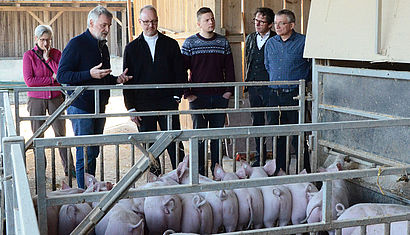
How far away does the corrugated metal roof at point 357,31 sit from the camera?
13.0 feet

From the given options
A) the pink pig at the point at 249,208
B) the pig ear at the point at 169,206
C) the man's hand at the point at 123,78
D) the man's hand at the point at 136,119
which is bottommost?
the pink pig at the point at 249,208

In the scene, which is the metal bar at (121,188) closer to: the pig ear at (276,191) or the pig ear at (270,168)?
the pig ear at (276,191)

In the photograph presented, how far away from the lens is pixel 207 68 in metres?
6.51

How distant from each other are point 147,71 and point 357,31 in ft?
8.05

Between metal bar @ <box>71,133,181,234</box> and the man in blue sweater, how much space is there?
2825 millimetres

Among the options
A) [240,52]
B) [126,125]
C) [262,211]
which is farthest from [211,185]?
[126,125]

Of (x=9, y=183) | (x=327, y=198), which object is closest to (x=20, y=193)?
(x=9, y=183)

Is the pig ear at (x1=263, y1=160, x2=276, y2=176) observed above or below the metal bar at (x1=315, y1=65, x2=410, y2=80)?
below

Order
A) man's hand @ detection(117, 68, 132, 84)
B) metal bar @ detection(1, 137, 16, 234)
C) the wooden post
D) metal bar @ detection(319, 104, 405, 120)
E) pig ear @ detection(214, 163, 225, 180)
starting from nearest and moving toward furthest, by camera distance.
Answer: metal bar @ detection(1, 137, 16, 234) → metal bar @ detection(319, 104, 405, 120) → pig ear @ detection(214, 163, 225, 180) → man's hand @ detection(117, 68, 132, 84) → the wooden post

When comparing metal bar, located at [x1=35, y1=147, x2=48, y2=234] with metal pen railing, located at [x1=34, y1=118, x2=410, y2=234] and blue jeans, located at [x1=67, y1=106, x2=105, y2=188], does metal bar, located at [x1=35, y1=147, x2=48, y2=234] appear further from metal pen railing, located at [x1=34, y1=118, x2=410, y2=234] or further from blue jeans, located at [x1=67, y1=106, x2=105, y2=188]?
blue jeans, located at [x1=67, y1=106, x2=105, y2=188]

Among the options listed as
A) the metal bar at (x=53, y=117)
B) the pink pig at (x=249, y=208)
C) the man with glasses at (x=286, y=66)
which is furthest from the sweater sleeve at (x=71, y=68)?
the pink pig at (x=249, y=208)

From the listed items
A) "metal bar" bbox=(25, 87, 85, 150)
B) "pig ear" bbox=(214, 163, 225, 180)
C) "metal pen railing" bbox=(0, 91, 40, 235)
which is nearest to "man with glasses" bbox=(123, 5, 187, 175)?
"metal bar" bbox=(25, 87, 85, 150)

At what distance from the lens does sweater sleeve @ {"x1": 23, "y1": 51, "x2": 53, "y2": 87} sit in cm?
683

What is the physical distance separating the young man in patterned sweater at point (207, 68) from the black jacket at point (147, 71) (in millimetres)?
399
